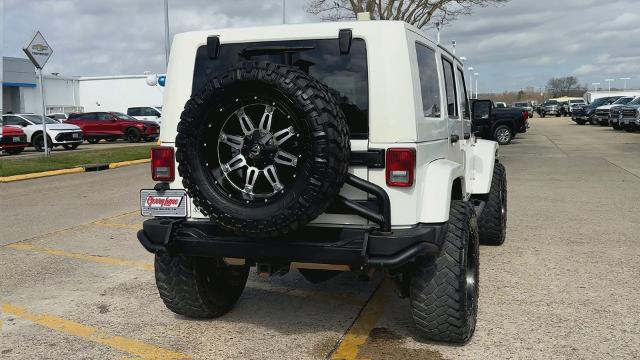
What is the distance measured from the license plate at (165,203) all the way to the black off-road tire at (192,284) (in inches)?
13.3

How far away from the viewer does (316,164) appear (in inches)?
124

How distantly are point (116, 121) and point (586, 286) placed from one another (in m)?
27.1

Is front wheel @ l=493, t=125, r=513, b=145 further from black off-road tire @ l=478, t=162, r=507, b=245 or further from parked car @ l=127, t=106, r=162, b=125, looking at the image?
parked car @ l=127, t=106, r=162, b=125

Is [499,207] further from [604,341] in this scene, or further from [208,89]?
[208,89]

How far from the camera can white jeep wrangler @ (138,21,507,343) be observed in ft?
10.6

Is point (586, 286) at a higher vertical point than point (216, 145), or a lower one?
lower

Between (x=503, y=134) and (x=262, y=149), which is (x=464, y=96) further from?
(x=503, y=134)

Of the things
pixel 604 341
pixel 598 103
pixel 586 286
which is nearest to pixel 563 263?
pixel 586 286

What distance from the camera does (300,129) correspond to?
321 cm

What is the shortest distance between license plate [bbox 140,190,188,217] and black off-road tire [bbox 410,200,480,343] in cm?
151

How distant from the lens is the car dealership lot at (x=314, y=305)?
12.3 ft

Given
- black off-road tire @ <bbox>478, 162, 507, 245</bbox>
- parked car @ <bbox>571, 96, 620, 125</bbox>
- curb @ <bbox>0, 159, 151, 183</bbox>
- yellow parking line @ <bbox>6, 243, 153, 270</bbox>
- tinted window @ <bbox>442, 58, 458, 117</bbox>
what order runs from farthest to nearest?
parked car @ <bbox>571, 96, 620, 125</bbox> < curb @ <bbox>0, 159, 151, 183</bbox> < black off-road tire @ <bbox>478, 162, 507, 245</bbox> < yellow parking line @ <bbox>6, 243, 153, 270</bbox> < tinted window @ <bbox>442, 58, 458, 117</bbox>

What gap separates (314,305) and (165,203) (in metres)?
1.48

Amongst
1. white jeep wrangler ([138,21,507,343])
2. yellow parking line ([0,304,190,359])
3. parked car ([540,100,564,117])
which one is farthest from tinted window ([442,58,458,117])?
parked car ([540,100,564,117])
